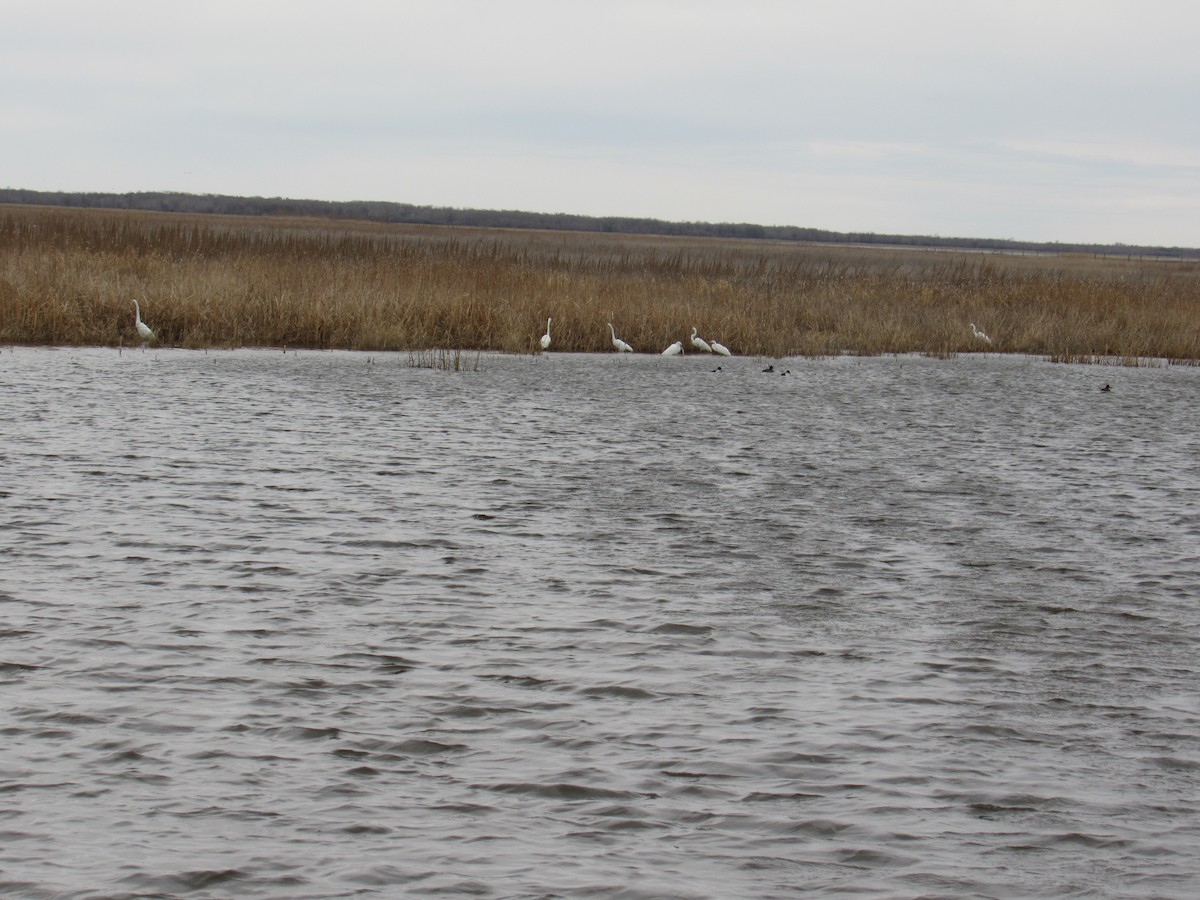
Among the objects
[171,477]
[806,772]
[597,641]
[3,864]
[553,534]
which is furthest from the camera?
[171,477]

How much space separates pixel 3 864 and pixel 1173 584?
6917mm

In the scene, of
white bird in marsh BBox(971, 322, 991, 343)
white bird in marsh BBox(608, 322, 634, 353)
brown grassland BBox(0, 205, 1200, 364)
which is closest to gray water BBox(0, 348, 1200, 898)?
Answer: brown grassland BBox(0, 205, 1200, 364)

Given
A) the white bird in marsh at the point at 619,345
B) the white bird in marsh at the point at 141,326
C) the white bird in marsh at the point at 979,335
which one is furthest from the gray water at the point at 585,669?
the white bird in marsh at the point at 979,335

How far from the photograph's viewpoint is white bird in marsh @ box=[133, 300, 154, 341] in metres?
22.9

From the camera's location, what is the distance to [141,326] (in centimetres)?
2298

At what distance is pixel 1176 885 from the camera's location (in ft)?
14.9

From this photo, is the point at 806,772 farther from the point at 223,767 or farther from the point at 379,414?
the point at 379,414

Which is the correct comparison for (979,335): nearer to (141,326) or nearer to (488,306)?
(488,306)

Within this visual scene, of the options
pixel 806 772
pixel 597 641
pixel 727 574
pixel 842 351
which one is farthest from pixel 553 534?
pixel 842 351

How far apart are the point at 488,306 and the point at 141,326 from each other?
5864mm

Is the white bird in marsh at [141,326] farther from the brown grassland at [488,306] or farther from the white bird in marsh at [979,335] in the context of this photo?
the white bird in marsh at [979,335]

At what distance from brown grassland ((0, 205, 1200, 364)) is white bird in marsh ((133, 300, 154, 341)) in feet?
0.72

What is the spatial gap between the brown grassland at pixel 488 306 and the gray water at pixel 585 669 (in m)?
10.3

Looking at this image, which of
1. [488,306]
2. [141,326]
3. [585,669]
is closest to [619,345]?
[488,306]
